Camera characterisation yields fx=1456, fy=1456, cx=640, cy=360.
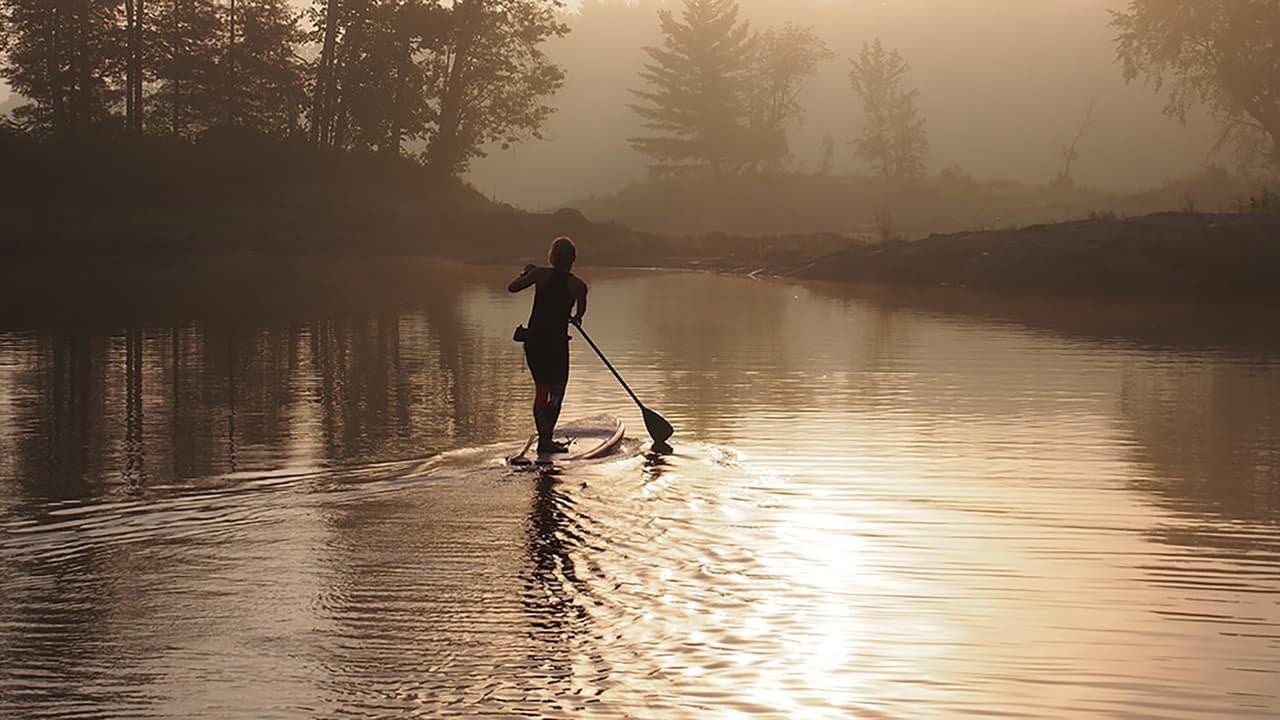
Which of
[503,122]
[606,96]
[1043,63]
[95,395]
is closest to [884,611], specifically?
[95,395]

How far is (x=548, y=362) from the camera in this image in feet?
41.3

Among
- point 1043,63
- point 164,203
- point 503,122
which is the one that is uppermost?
point 1043,63

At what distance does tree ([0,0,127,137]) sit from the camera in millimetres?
58875

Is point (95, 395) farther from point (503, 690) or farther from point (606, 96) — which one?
point (606, 96)

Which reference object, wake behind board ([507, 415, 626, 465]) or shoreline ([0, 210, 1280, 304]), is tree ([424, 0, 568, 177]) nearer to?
shoreline ([0, 210, 1280, 304])

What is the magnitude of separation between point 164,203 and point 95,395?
43.9 m

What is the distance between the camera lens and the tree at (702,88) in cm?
9535

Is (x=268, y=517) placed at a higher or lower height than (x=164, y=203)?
lower

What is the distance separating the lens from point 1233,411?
50.9 ft

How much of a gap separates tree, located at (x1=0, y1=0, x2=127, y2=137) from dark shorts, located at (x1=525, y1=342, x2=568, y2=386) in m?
51.2

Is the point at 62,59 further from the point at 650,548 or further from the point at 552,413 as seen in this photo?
the point at 650,548

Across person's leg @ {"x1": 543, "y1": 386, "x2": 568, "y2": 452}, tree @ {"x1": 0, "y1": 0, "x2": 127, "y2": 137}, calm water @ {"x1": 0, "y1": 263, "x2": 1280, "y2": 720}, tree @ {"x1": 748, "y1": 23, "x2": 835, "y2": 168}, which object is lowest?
calm water @ {"x1": 0, "y1": 263, "x2": 1280, "y2": 720}

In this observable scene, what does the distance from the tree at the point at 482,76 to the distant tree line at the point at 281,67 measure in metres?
0.07

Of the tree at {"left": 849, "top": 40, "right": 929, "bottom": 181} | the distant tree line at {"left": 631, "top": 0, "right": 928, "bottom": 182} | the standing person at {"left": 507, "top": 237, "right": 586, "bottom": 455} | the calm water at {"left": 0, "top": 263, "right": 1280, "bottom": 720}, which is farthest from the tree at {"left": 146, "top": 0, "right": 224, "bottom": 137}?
the standing person at {"left": 507, "top": 237, "right": 586, "bottom": 455}
